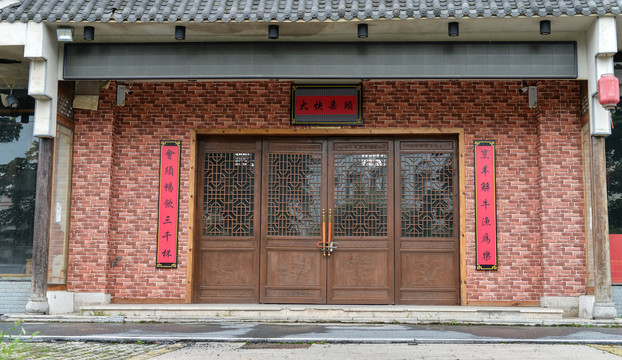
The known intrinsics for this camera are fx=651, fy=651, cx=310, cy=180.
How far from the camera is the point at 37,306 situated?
8547mm

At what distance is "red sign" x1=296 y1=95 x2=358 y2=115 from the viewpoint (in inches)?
390

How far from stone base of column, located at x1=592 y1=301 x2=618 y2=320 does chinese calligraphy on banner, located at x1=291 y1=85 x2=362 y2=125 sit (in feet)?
13.6

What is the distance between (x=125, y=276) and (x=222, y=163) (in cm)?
226

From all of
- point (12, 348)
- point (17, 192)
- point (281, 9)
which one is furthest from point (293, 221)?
point (12, 348)

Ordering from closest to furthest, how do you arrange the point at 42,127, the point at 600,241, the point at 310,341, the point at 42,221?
the point at 310,341 → the point at 600,241 → the point at 42,127 → the point at 42,221

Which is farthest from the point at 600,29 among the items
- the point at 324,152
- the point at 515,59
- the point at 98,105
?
the point at 98,105

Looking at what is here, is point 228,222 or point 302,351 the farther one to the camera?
point 228,222

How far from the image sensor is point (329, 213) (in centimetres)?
989

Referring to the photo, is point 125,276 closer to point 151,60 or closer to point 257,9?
point 151,60

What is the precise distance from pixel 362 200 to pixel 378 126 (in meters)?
1.15

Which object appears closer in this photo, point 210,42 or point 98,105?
point 210,42

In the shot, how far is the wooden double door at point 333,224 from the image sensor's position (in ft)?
32.2

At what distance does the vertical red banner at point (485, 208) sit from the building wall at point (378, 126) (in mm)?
96

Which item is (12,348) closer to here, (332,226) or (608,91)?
(332,226)
